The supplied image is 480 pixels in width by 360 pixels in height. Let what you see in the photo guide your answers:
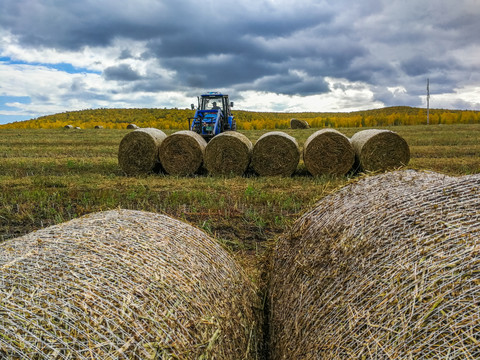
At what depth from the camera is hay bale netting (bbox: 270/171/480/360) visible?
1.79 meters

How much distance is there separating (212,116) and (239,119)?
148 feet

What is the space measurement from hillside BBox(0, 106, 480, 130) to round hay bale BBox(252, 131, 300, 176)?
95.7 ft

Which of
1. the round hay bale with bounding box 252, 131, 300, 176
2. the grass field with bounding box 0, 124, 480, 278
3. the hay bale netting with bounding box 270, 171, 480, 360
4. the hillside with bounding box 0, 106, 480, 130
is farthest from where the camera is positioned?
the hillside with bounding box 0, 106, 480, 130

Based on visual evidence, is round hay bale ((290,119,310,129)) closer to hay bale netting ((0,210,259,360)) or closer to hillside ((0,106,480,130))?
hillside ((0,106,480,130))

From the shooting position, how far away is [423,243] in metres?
2.09

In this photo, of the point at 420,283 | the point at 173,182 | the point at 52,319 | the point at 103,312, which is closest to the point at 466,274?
the point at 420,283

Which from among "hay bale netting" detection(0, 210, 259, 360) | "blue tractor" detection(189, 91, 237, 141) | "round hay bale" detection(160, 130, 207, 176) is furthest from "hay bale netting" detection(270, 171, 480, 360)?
"blue tractor" detection(189, 91, 237, 141)

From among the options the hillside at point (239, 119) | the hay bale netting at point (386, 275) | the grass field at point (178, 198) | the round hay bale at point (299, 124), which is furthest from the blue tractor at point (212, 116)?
the hillside at point (239, 119)

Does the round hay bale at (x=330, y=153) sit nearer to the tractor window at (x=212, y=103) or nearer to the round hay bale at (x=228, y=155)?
the round hay bale at (x=228, y=155)

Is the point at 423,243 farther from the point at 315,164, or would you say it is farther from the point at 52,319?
the point at 315,164

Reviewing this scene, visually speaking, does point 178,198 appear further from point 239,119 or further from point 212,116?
point 239,119

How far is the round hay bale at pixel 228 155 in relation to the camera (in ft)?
37.1

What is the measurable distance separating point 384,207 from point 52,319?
6.62 ft

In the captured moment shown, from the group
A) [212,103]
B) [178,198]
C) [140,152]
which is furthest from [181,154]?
[212,103]
